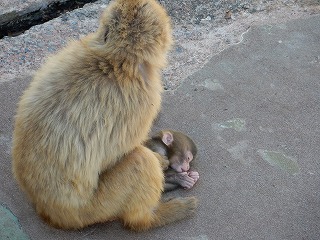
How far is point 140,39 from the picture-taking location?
3430 millimetres

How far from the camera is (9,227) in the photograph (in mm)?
3775

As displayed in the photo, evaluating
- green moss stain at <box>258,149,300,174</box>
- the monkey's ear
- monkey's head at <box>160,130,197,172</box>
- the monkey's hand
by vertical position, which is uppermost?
the monkey's ear

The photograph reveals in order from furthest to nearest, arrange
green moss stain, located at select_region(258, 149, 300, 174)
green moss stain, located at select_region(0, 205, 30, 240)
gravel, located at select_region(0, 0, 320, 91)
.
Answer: gravel, located at select_region(0, 0, 320, 91)
green moss stain, located at select_region(258, 149, 300, 174)
green moss stain, located at select_region(0, 205, 30, 240)

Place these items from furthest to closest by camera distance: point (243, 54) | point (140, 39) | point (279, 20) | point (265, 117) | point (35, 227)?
point (279, 20) → point (243, 54) → point (265, 117) → point (35, 227) → point (140, 39)

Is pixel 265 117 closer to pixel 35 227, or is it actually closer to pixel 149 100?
pixel 149 100

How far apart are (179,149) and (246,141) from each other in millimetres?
583

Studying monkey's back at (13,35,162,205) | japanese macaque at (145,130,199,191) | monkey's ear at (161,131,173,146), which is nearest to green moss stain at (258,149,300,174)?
japanese macaque at (145,130,199,191)

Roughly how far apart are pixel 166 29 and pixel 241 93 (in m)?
1.54

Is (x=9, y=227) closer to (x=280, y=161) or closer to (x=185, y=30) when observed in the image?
(x=280, y=161)

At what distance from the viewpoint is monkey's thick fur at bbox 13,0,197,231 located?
342 centimetres

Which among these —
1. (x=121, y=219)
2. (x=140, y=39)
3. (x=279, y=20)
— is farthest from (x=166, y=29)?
(x=279, y=20)

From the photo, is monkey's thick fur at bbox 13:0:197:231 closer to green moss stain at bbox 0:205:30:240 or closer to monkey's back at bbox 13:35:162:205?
monkey's back at bbox 13:35:162:205

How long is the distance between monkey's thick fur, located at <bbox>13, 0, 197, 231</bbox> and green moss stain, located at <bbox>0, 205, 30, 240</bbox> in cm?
24

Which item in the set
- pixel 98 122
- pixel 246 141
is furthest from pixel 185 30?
pixel 98 122
